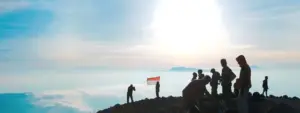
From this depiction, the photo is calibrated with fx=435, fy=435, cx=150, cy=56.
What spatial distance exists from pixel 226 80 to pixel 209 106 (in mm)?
1740

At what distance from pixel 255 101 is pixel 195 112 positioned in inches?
358

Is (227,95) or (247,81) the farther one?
(227,95)

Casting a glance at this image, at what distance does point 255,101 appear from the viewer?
68.6 feet

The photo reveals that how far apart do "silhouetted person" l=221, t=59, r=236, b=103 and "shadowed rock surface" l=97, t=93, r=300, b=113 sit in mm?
902

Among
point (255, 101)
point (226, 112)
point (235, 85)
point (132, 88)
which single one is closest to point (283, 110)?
point (255, 101)

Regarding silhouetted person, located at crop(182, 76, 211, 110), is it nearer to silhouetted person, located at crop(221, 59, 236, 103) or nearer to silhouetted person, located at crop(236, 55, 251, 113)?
silhouetted person, located at crop(236, 55, 251, 113)

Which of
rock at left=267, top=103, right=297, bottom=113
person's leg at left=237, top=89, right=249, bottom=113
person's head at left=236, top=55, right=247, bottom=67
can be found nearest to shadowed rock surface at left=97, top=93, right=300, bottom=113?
rock at left=267, top=103, right=297, bottom=113

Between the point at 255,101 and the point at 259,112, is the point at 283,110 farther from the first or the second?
the point at 255,101

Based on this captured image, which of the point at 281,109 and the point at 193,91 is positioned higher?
the point at 193,91

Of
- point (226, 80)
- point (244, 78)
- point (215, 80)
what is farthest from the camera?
point (215, 80)

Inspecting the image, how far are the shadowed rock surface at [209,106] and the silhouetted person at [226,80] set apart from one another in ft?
2.96

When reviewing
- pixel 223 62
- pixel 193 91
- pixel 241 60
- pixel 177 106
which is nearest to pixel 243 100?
pixel 241 60

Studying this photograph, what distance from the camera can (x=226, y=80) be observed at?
758 inches

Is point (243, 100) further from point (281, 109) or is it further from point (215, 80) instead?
point (215, 80)
